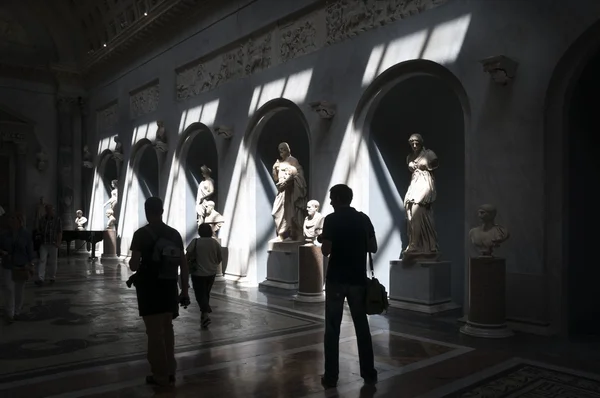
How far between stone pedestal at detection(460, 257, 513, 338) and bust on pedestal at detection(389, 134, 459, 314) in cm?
148

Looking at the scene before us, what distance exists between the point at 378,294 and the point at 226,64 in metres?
10.6

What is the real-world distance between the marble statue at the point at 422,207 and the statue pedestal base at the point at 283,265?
3.02 meters

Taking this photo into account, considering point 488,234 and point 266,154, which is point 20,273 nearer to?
point 488,234

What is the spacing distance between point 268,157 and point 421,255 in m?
5.55

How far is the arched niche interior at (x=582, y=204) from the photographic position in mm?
7129

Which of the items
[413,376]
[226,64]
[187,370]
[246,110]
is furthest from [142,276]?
[226,64]

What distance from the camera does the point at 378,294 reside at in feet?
15.1

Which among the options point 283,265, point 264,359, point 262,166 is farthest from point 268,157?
point 264,359

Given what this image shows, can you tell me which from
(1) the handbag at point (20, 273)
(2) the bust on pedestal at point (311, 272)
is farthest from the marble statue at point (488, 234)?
(1) the handbag at point (20, 273)

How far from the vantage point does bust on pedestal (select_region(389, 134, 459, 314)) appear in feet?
27.8

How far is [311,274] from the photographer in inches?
380

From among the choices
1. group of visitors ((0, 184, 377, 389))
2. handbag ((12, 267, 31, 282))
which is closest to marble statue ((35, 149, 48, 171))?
handbag ((12, 267, 31, 282))

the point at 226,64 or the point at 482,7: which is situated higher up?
the point at 226,64

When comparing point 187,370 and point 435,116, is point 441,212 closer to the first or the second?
point 435,116
